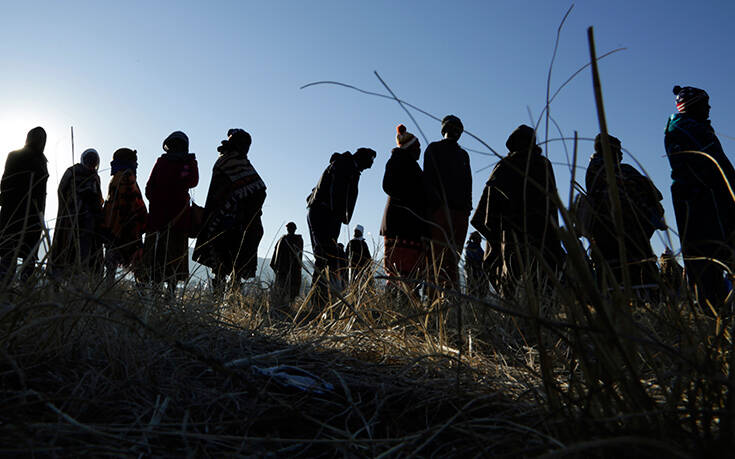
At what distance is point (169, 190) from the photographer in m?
4.02

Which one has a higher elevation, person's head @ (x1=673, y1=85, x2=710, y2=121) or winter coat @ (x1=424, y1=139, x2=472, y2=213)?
person's head @ (x1=673, y1=85, x2=710, y2=121)

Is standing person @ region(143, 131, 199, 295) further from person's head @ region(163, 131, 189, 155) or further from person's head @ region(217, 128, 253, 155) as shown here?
person's head @ region(217, 128, 253, 155)

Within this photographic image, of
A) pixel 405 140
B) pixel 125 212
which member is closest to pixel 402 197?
pixel 405 140

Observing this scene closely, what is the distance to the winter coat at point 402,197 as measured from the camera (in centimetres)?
374

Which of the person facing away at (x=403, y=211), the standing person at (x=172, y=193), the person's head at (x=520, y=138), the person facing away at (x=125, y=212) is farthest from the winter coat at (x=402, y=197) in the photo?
the person facing away at (x=125, y=212)

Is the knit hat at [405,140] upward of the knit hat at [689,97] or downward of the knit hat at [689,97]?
downward

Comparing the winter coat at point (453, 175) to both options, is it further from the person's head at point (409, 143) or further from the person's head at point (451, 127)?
the person's head at point (409, 143)

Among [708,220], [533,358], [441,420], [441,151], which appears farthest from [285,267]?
[441,420]

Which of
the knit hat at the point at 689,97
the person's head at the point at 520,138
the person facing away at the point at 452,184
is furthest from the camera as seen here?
the person facing away at the point at 452,184

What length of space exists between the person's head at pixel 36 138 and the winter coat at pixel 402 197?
2898 millimetres

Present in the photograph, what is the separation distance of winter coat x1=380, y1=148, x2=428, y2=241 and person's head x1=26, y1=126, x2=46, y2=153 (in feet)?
9.51

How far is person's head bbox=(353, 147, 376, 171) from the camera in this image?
4.86 m

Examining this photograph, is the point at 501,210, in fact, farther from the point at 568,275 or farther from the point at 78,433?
the point at 78,433

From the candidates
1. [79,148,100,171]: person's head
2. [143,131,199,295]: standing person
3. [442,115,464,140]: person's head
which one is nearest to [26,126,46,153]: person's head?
[79,148,100,171]: person's head
